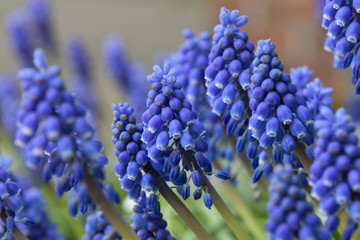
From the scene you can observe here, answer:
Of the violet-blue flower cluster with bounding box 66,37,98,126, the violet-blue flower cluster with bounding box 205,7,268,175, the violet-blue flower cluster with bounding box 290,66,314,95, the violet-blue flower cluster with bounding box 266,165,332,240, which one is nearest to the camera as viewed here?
the violet-blue flower cluster with bounding box 266,165,332,240

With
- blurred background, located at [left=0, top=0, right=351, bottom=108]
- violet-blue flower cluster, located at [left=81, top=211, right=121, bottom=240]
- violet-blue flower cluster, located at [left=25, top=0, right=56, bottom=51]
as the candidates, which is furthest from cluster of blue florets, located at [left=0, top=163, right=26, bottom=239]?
blurred background, located at [left=0, top=0, right=351, bottom=108]

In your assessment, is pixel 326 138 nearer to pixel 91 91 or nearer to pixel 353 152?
pixel 353 152

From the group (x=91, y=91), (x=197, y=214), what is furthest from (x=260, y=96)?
(x=91, y=91)

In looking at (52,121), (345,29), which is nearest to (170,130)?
(52,121)

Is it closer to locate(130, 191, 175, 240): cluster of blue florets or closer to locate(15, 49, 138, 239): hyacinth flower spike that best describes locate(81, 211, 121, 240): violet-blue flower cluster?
locate(130, 191, 175, 240): cluster of blue florets

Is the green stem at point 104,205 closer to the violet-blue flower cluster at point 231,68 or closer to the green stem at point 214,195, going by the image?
the green stem at point 214,195

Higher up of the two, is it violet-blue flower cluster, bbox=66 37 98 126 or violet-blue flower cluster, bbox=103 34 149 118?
violet-blue flower cluster, bbox=66 37 98 126
